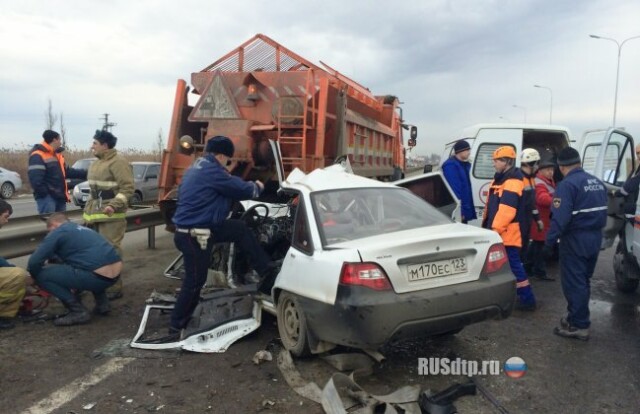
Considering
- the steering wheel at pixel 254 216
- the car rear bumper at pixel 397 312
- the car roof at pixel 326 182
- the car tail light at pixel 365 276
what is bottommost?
the car rear bumper at pixel 397 312

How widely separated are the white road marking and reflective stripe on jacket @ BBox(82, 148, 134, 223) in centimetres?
232

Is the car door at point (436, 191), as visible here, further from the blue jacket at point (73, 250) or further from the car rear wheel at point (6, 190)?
the car rear wheel at point (6, 190)

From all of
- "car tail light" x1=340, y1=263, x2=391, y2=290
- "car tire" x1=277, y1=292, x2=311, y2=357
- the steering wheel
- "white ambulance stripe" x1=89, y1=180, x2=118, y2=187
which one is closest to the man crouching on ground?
"white ambulance stripe" x1=89, y1=180, x2=118, y2=187

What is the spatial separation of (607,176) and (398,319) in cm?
491

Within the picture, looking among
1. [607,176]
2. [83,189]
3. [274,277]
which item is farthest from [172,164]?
[83,189]

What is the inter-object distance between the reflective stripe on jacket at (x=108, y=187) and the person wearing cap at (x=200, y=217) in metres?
1.74

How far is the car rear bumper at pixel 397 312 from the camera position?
320cm

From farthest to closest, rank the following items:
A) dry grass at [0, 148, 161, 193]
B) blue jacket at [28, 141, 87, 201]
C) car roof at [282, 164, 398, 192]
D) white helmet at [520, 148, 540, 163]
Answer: dry grass at [0, 148, 161, 193]
blue jacket at [28, 141, 87, 201]
white helmet at [520, 148, 540, 163]
car roof at [282, 164, 398, 192]

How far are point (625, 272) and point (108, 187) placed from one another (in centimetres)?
615

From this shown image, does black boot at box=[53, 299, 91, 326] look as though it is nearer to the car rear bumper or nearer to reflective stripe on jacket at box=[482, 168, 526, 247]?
the car rear bumper

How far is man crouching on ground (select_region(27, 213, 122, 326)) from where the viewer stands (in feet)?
15.5

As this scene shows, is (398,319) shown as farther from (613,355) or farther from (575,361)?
(613,355)

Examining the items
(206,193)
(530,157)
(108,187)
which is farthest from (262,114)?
(530,157)

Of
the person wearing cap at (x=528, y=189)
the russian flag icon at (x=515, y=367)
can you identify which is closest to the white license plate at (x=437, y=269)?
the russian flag icon at (x=515, y=367)
